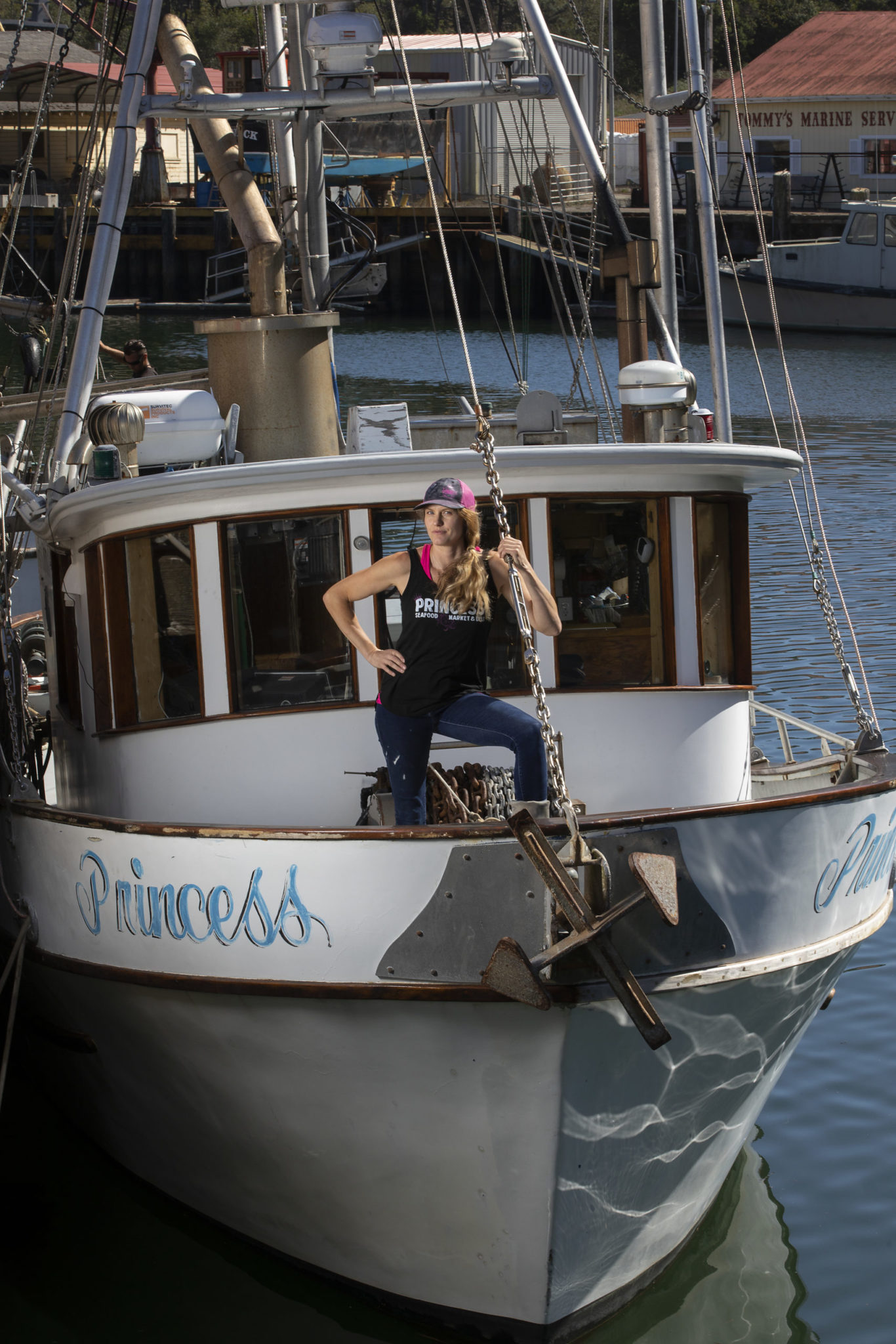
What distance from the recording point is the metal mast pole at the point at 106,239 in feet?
26.0

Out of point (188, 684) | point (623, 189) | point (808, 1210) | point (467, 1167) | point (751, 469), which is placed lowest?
point (808, 1210)

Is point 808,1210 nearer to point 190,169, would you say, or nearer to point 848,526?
point 848,526

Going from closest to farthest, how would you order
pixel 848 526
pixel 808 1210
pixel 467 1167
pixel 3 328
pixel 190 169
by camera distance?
pixel 467 1167 < pixel 808 1210 < pixel 848 526 < pixel 3 328 < pixel 190 169

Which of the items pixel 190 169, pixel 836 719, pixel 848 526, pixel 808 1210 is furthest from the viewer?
pixel 190 169

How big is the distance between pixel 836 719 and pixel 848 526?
9.02 metres

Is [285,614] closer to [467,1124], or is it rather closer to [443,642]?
[443,642]

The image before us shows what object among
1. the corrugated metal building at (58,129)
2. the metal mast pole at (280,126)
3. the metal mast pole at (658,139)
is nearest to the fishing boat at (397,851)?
the metal mast pole at (280,126)

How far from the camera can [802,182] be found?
→ 57.4 metres

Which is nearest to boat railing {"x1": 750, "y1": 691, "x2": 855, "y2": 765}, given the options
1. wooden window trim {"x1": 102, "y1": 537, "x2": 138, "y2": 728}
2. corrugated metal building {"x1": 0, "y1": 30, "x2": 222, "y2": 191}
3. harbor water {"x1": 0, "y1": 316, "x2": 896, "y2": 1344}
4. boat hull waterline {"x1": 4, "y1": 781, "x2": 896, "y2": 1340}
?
boat hull waterline {"x1": 4, "y1": 781, "x2": 896, "y2": 1340}

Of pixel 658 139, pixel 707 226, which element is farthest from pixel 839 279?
pixel 658 139

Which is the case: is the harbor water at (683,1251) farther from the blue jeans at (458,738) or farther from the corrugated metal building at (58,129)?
the corrugated metal building at (58,129)

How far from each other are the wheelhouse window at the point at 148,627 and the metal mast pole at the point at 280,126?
10.1ft

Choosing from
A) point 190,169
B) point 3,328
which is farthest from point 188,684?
point 190,169

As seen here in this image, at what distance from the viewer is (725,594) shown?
707cm
